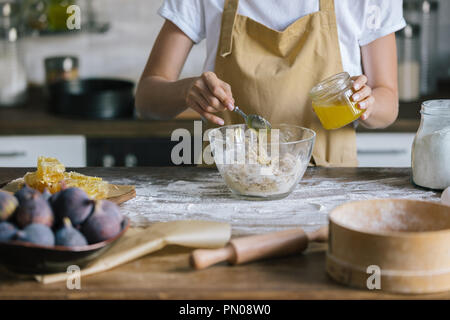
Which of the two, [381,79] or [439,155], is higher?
[381,79]

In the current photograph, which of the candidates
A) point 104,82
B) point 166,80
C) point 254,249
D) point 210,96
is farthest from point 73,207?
point 104,82

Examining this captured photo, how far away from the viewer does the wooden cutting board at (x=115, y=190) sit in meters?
1.37

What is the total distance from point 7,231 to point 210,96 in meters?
0.68

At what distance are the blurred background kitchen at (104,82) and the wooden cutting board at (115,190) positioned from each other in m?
1.21

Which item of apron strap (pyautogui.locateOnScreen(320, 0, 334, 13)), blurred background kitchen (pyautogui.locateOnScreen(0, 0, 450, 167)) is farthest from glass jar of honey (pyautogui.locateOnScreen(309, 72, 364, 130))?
blurred background kitchen (pyautogui.locateOnScreen(0, 0, 450, 167))

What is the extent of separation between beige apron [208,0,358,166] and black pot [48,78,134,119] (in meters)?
0.98

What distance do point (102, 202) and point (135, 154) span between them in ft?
5.63

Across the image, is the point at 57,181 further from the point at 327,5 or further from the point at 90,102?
the point at 90,102

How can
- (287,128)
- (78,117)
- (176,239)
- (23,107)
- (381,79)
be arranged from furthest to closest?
(23,107) < (78,117) < (381,79) < (287,128) < (176,239)

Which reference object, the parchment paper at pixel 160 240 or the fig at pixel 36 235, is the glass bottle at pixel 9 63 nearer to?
the parchment paper at pixel 160 240

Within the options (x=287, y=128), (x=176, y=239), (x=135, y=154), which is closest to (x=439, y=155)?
(x=287, y=128)

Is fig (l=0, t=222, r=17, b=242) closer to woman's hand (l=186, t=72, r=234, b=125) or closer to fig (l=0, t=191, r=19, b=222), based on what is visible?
fig (l=0, t=191, r=19, b=222)
